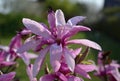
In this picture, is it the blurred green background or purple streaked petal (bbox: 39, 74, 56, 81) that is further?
the blurred green background

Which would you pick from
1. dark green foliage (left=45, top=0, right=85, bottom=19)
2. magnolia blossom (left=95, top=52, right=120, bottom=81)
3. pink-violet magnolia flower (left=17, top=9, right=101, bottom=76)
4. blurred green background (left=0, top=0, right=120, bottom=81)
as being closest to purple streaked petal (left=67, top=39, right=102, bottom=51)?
pink-violet magnolia flower (left=17, top=9, right=101, bottom=76)

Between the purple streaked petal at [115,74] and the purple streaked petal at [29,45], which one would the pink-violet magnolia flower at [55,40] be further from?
the purple streaked petal at [115,74]

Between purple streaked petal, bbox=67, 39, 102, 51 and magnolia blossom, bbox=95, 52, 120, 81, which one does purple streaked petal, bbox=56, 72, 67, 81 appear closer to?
purple streaked petal, bbox=67, 39, 102, 51

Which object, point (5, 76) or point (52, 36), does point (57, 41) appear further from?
point (5, 76)

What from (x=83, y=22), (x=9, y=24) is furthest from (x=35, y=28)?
(x=83, y=22)

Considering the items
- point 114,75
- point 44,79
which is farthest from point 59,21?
point 114,75

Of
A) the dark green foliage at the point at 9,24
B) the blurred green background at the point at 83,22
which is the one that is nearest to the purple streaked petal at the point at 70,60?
the blurred green background at the point at 83,22

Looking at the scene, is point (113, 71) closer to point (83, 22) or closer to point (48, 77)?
point (48, 77)
